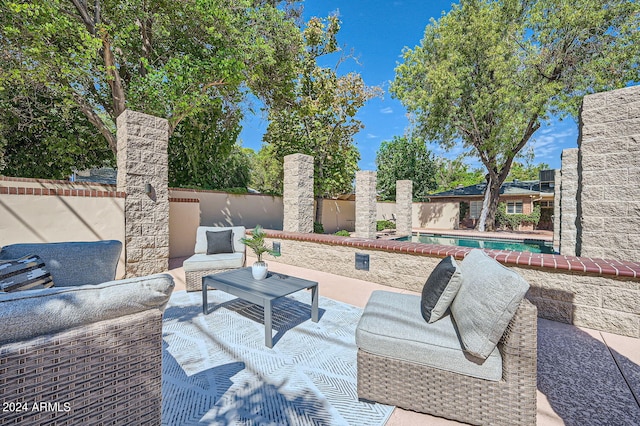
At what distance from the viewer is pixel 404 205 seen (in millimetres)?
13188

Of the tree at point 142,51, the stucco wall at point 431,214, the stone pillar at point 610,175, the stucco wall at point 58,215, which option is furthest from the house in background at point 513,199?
the stucco wall at point 58,215

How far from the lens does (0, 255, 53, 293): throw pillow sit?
5.57ft

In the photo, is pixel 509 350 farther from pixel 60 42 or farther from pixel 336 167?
pixel 336 167

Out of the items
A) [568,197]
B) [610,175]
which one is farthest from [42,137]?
[568,197]

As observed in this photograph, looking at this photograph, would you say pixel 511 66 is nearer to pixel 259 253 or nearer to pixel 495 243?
pixel 495 243

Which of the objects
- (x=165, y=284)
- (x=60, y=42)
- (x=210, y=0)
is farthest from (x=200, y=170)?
(x=165, y=284)

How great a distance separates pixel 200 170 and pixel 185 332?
28.2 feet

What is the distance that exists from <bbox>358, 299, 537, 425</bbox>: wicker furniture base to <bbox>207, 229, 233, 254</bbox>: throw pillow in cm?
355

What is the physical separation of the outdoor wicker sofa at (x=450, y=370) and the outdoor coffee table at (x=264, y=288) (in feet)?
3.64

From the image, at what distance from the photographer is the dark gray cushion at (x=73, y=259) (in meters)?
2.51

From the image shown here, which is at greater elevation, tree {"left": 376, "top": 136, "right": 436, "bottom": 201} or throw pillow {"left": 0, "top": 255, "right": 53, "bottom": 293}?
tree {"left": 376, "top": 136, "right": 436, "bottom": 201}

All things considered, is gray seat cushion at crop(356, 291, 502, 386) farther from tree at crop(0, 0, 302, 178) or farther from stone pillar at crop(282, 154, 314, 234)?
tree at crop(0, 0, 302, 178)

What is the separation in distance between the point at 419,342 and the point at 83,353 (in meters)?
1.84

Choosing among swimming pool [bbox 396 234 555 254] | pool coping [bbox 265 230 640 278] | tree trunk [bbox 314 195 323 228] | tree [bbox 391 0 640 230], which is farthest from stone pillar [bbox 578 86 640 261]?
tree trunk [bbox 314 195 323 228]
